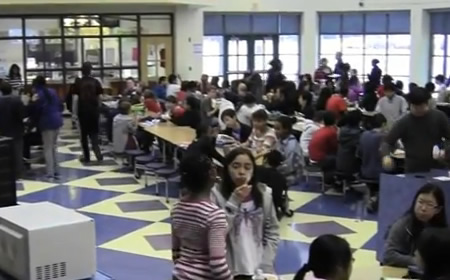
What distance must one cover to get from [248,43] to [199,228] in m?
Result: 18.8

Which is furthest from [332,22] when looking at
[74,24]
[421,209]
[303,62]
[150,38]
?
[421,209]

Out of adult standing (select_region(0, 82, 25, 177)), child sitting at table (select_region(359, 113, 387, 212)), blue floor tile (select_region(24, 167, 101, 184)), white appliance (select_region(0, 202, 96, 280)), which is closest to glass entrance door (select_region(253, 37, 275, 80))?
blue floor tile (select_region(24, 167, 101, 184))

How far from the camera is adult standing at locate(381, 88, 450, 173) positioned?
6.50 m

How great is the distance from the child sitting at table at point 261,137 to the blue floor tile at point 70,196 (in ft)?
7.82

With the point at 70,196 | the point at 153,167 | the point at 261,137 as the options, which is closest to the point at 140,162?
the point at 153,167

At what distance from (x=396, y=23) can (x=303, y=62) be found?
2996 millimetres

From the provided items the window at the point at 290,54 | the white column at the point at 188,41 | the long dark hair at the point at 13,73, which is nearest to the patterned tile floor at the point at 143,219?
the long dark hair at the point at 13,73

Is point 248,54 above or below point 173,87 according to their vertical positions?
above

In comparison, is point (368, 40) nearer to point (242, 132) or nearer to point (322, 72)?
point (322, 72)

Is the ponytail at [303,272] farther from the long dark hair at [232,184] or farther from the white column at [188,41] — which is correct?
the white column at [188,41]

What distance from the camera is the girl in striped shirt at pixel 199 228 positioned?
3520 mm

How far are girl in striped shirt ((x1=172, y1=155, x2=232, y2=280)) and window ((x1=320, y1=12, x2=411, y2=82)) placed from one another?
1838cm

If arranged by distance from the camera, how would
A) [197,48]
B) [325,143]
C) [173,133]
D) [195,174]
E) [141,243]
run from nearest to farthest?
1. [195,174]
2. [141,243]
3. [325,143]
4. [173,133]
5. [197,48]

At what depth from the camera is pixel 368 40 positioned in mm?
21969
